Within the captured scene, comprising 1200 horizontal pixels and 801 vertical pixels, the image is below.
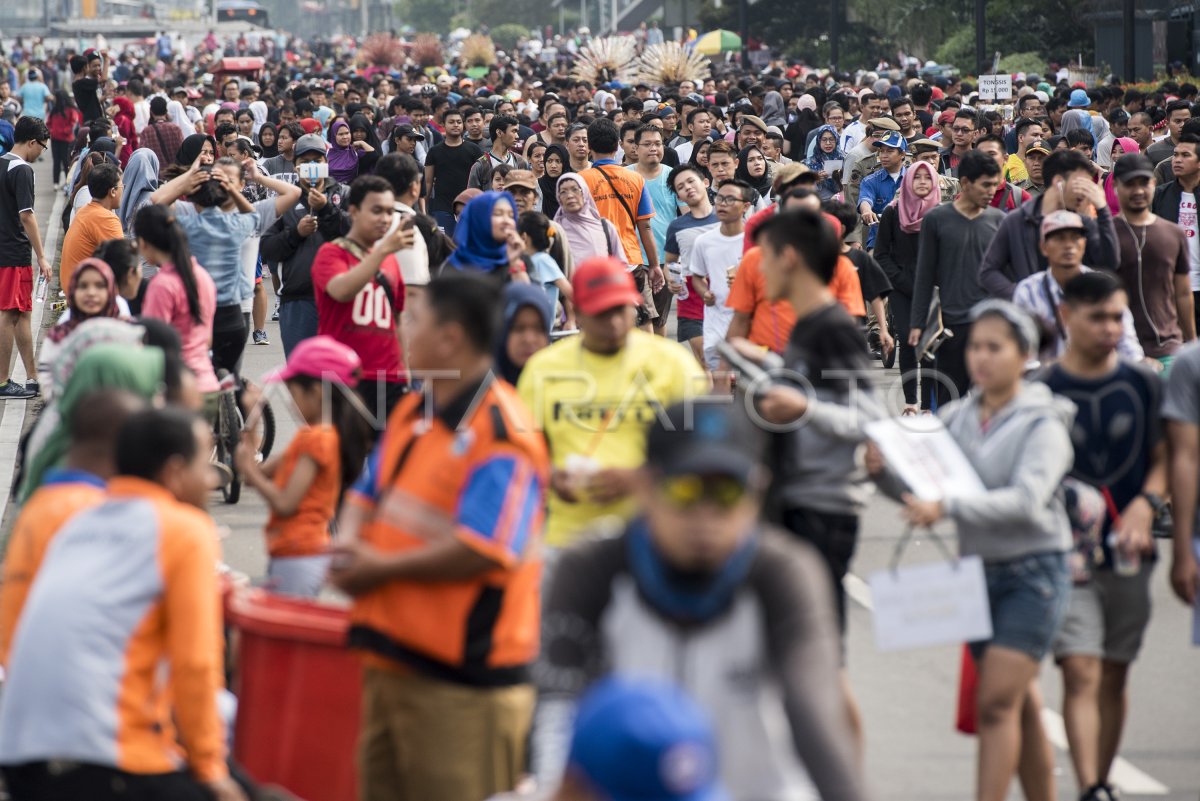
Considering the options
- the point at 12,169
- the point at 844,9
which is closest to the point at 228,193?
the point at 12,169

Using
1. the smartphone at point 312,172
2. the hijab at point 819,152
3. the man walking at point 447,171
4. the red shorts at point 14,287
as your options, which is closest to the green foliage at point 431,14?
the hijab at point 819,152

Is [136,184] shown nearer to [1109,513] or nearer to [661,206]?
[661,206]

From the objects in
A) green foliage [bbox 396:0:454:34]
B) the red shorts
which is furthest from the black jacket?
green foliage [bbox 396:0:454:34]

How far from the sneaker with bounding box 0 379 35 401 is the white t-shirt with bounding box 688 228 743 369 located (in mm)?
6005

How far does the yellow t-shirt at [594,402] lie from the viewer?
19.5ft

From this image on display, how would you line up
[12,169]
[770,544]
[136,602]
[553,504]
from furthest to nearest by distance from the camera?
[12,169] < [553,504] < [136,602] < [770,544]

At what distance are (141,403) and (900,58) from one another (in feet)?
171

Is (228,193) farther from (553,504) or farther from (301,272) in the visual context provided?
(553,504)

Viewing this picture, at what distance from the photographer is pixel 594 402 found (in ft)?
19.6

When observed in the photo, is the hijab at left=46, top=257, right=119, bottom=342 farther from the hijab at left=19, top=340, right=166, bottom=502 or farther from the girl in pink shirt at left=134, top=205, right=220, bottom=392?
the hijab at left=19, top=340, right=166, bottom=502

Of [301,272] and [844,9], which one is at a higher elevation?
[844,9]

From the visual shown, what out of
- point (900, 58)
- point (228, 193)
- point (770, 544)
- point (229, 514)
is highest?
point (900, 58)

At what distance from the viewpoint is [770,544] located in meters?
3.55

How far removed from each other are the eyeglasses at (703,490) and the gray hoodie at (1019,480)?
2307 mm
